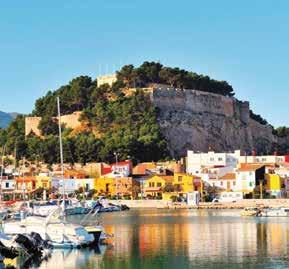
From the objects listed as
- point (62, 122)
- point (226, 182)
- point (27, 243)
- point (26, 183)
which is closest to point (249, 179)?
point (226, 182)

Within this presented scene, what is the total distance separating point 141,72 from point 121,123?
7.84 m

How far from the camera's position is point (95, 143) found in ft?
228

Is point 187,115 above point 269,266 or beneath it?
above

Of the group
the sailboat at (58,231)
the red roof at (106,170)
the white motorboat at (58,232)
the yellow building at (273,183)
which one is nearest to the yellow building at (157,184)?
the red roof at (106,170)

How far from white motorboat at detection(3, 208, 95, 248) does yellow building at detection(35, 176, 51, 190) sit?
39.0m

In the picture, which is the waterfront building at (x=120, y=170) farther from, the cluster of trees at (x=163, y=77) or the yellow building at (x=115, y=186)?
the cluster of trees at (x=163, y=77)

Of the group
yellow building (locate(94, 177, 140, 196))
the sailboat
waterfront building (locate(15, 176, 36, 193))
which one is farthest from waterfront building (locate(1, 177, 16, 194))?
the sailboat

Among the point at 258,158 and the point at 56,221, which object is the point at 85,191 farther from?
the point at 56,221

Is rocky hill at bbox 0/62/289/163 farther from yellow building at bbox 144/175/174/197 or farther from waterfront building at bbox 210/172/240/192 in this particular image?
waterfront building at bbox 210/172/240/192

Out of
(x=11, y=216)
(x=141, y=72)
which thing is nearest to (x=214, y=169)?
(x=141, y=72)

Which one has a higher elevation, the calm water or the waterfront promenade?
the waterfront promenade

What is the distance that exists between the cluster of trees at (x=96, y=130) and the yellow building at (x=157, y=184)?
4.69 metres

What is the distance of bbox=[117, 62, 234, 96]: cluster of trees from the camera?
255ft

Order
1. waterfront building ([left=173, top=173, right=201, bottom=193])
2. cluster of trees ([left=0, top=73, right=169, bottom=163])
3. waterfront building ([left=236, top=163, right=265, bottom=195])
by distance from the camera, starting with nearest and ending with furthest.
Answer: waterfront building ([left=236, top=163, right=265, bottom=195])
waterfront building ([left=173, top=173, right=201, bottom=193])
cluster of trees ([left=0, top=73, right=169, bottom=163])
